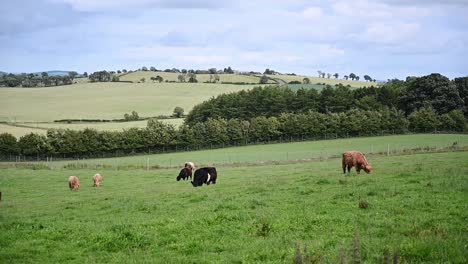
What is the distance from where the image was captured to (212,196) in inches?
854

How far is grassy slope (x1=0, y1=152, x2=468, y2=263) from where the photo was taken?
38.5 feet

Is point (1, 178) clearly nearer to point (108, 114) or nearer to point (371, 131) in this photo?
point (371, 131)

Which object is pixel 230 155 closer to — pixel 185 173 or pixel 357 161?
pixel 185 173

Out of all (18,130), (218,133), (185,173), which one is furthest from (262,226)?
(18,130)

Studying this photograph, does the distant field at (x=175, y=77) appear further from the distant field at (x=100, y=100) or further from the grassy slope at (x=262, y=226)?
the grassy slope at (x=262, y=226)

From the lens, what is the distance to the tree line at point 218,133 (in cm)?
7744

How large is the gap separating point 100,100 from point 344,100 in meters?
70.8

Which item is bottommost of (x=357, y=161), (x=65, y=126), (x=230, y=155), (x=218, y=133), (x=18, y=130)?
(x=230, y=155)

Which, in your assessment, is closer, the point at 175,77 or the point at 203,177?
the point at 203,177

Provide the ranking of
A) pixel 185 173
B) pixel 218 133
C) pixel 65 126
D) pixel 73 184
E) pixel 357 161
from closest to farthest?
1. pixel 357 161
2. pixel 73 184
3. pixel 185 173
4. pixel 218 133
5. pixel 65 126

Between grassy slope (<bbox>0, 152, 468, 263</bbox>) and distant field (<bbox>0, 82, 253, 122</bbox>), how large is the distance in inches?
3873

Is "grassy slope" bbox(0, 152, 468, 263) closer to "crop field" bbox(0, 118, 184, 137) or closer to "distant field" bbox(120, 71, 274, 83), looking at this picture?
"crop field" bbox(0, 118, 184, 137)

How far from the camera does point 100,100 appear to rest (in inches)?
5477

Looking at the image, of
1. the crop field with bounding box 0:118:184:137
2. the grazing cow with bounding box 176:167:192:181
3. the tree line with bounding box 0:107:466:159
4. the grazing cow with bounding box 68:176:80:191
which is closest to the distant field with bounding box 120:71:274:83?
the crop field with bounding box 0:118:184:137
